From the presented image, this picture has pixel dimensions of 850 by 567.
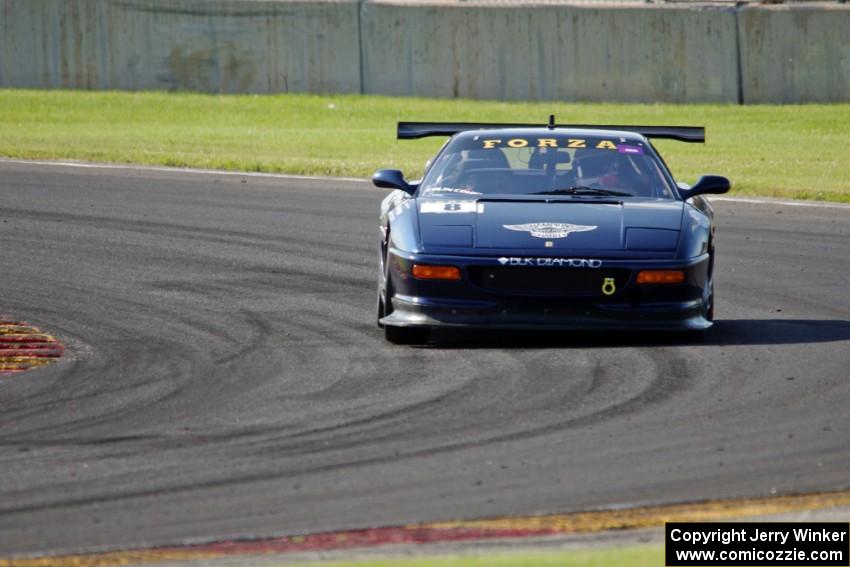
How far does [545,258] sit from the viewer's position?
30.5 ft

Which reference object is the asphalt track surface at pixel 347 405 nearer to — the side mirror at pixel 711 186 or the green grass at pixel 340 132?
the side mirror at pixel 711 186

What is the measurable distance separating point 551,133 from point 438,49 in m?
16.7

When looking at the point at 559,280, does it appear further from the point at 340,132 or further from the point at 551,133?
the point at 340,132

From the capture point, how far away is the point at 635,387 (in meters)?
8.31

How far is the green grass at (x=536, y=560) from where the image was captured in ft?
16.8

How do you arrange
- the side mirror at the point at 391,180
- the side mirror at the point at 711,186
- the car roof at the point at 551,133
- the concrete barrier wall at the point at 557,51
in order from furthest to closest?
1. the concrete barrier wall at the point at 557,51
2. the car roof at the point at 551,133
3. the side mirror at the point at 391,180
4. the side mirror at the point at 711,186

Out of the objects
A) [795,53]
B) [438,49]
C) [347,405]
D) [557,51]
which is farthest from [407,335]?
[795,53]

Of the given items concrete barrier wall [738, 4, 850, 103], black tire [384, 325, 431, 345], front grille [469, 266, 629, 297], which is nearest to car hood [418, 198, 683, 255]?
front grille [469, 266, 629, 297]

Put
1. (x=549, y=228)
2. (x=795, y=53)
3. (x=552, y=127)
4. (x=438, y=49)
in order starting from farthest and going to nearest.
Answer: (x=438, y=49) < (x=795, y=53) < (x=552, y=127) < (x=549, y=228)

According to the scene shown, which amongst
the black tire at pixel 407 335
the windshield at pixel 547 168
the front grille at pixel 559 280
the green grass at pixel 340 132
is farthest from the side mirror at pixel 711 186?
the green grass at pixel 340 132

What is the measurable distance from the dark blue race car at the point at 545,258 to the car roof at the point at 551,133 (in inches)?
24.8

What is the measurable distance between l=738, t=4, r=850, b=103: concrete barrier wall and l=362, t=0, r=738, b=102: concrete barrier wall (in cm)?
31

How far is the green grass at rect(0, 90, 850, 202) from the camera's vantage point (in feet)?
67.3

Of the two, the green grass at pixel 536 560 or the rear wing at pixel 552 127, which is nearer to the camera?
the green grass at pixel 536 560
